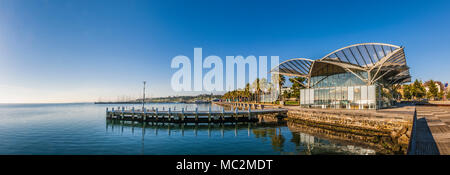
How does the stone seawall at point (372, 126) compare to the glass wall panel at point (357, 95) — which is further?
the glass wall panel at point (357, 95)

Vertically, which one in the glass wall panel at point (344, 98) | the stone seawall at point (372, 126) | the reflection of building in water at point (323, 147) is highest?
the glass wall panel at point (344, 98)

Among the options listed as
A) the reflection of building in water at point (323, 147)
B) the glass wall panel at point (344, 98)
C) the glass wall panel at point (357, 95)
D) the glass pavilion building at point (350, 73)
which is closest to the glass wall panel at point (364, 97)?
the glass pavilion building at point (350, 73)

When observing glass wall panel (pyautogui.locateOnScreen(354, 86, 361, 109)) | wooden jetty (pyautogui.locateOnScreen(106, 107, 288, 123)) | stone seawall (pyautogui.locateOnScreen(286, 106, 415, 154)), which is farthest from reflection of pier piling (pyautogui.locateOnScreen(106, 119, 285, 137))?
glass wall panel (pyautogui.locateOnScreen(354, 86, 361, 109))

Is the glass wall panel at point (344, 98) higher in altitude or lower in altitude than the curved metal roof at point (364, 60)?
lower

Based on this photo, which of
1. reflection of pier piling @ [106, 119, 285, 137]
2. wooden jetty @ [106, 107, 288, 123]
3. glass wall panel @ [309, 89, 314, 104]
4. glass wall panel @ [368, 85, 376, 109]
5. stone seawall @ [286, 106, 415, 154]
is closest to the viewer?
stone seawall @ [286, 106, 415, 154]

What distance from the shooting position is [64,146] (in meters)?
16.0

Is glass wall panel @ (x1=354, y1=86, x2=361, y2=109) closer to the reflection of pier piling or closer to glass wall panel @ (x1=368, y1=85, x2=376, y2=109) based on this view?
glass wall panel @ (x1=368, y1=85, x2=376, y2=109)

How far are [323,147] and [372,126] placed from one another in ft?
31.6

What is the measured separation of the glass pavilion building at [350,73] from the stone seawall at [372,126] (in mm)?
6740

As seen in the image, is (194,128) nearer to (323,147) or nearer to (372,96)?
(323,147)

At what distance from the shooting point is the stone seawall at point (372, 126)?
48.8 feet

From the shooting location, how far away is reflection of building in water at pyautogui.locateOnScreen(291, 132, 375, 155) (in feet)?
44.1

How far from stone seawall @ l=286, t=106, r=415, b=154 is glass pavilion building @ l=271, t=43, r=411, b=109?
6.74m

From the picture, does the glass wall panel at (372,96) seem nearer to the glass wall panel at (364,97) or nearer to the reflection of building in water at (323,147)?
the glass wall panel at (364,97)
